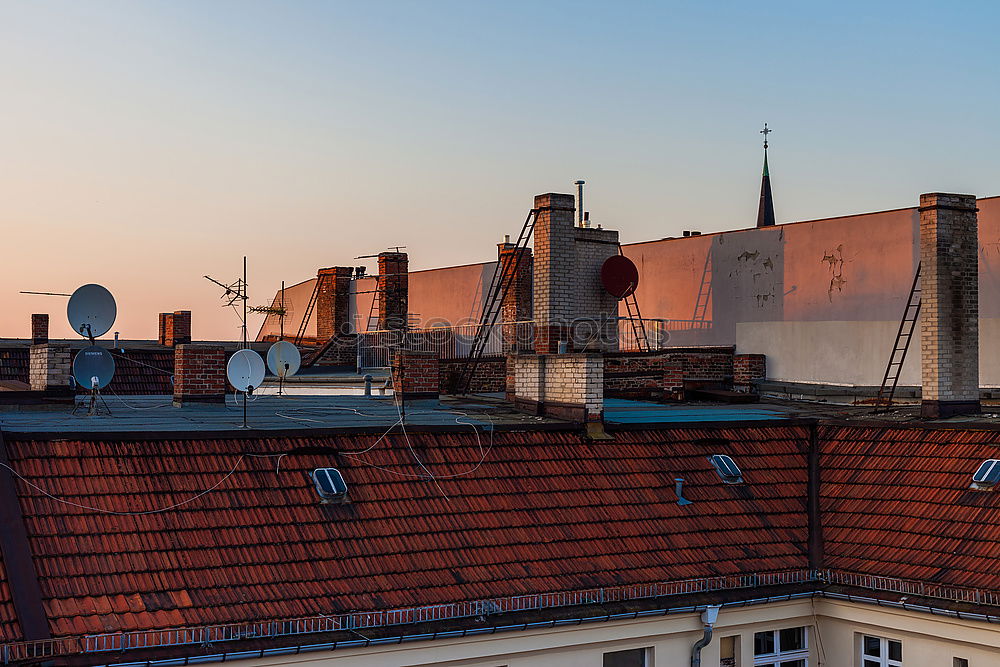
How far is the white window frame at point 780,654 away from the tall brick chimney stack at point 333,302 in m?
22.7

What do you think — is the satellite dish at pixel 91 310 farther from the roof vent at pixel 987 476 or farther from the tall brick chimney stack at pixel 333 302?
the tall brick chimney stack at pixel 333 302

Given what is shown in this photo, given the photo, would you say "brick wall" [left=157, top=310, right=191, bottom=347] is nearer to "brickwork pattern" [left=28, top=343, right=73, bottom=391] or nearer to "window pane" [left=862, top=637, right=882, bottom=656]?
"brickwork pattern" [left=28, top=343, right=73, bottom=391]

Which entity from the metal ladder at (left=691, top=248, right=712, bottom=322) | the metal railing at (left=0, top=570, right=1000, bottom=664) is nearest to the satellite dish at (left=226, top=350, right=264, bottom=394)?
the metal railing at (left=0, top=570, right=1000, bottom=664)

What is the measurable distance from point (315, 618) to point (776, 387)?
1637cm

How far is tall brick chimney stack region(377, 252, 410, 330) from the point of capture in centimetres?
3194

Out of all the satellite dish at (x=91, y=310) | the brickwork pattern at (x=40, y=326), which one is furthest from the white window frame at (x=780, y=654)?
the brickwork pattern at (x=40, y=326)

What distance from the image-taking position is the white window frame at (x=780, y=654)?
1459cm

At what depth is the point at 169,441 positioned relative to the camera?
1273 centimetres

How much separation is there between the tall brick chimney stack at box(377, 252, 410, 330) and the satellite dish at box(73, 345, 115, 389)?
605 inches

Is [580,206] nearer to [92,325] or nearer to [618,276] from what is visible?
[618,276]

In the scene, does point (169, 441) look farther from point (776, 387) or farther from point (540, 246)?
point (776, 387)

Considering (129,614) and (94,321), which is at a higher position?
(94,321)

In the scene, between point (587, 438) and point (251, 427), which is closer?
point (251, 427)

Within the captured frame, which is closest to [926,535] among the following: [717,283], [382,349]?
[717,283]
